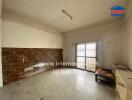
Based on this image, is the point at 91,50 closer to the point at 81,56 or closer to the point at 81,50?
the point at 81,50

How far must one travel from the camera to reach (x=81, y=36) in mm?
5359

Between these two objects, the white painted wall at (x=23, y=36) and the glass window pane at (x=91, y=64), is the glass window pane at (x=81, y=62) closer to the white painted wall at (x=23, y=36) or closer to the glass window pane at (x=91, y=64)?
the glass window pane at (x=91, y=64)

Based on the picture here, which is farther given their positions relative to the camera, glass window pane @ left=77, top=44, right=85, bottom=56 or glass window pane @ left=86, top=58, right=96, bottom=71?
glass window pane @ left=77, top=44, right=85, bottom=56

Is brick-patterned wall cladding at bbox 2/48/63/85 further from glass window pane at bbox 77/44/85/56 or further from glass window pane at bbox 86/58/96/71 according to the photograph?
glass window pane at bbox 86/58/96/71

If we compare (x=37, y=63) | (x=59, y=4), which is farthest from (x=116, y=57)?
(x=37, y=63)

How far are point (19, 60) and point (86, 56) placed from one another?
4.16 metres

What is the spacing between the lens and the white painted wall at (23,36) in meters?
3.11

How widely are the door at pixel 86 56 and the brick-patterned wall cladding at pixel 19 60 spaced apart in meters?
2.52

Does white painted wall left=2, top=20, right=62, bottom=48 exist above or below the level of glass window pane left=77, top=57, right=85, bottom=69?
above

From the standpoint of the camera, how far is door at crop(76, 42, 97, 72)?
4.77 metres

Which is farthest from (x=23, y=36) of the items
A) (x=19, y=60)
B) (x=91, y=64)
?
(x=91, y=64)

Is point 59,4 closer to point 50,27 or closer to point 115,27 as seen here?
point 50,27

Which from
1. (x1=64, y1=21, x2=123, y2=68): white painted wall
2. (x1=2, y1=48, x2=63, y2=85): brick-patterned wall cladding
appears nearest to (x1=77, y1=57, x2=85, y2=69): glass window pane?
(x1=64, y1=21, x2=123, y2=68): white painted wall

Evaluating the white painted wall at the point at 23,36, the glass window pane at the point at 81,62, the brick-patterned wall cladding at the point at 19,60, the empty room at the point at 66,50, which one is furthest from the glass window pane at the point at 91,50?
the brick-patterned wall cladding at the point at 19,60
